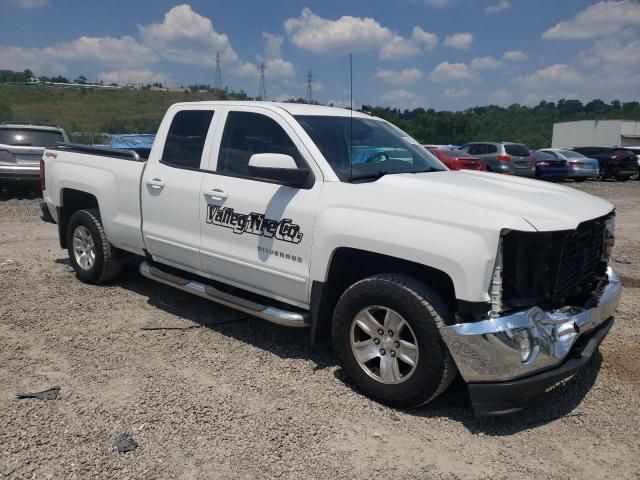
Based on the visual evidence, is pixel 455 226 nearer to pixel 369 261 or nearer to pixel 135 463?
pixel 369 261

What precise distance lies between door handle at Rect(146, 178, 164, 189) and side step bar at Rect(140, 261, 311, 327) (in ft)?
2.59

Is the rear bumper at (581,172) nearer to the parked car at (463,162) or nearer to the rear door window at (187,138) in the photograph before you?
the parked car at (463,162)

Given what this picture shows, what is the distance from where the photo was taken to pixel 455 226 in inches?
131

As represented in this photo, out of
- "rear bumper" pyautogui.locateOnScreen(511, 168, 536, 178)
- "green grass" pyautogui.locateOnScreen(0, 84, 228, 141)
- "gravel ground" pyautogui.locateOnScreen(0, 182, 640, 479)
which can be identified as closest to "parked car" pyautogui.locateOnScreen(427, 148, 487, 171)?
"rear bumper" pyautogui.locateOnScreen(511, 168, 536, 178)

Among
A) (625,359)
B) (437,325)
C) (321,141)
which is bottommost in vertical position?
(625,359)

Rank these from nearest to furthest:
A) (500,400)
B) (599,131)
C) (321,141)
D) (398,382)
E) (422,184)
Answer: (500,400), (398,382), (422,184), (321,141), (599,131)

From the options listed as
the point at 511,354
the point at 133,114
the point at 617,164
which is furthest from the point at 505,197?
the point at 133,114

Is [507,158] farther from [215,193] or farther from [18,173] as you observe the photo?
[215,193]

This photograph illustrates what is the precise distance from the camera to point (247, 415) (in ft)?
11.7

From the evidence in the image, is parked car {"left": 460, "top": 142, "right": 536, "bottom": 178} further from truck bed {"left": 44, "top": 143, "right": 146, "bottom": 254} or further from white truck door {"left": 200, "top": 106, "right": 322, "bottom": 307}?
white truck door {"left": 200, "top": 106, "right": 322, "bottom": 307}

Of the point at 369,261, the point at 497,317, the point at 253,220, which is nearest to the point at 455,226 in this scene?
the point at 497,317

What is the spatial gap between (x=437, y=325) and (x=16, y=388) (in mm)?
2873

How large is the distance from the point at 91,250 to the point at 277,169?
3.22 metres

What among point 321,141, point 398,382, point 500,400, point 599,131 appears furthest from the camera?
point 599,131
